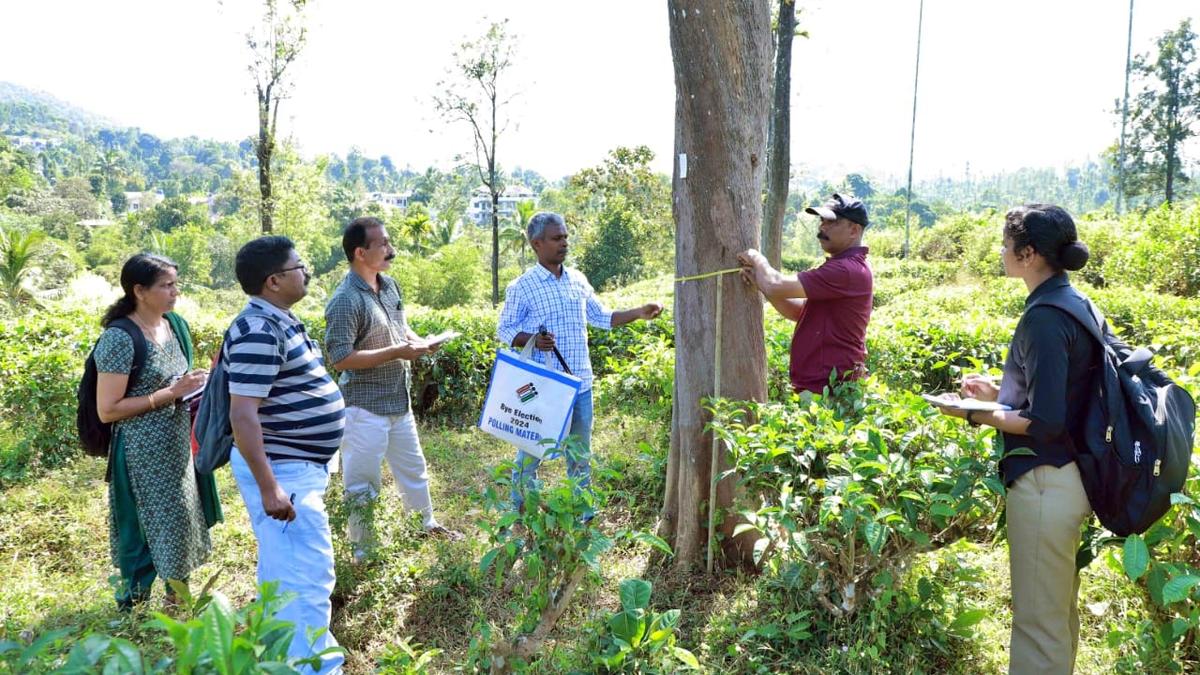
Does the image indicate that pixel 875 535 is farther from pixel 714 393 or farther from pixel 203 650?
pixel 203 650

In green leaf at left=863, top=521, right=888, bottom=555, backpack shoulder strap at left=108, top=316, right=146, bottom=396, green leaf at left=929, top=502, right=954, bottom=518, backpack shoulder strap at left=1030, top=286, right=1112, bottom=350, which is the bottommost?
green leaf at left=863, top=521, right=888, bottom=555

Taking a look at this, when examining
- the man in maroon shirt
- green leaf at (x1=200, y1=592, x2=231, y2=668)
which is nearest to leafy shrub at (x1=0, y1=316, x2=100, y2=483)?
the man in maroon shirt

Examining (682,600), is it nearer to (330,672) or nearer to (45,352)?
(330,672)

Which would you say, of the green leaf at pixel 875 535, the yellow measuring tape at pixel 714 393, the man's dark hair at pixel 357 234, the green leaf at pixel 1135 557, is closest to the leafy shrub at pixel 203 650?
the green leaf at pixel 875 535

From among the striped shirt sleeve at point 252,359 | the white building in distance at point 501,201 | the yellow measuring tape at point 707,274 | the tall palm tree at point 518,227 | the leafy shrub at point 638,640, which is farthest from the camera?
the tall palm tree at point 518,227

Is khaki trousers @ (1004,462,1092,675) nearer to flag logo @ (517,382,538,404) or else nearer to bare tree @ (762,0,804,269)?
flag logo @ (517,382,538,404)

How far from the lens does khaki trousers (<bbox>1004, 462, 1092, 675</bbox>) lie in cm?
234

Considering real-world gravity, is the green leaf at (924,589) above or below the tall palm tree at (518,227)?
below

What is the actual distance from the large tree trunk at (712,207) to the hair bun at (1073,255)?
1378 millimetres

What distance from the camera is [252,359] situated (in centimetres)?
258

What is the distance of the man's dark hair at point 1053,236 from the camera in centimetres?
234

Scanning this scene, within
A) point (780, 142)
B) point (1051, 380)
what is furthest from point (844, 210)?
point (780, 142)

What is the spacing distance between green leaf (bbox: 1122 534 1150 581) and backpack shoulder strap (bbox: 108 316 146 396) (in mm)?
3632

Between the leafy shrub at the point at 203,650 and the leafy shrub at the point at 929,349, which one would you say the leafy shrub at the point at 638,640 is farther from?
the leafy shrub at the point at 929,349
